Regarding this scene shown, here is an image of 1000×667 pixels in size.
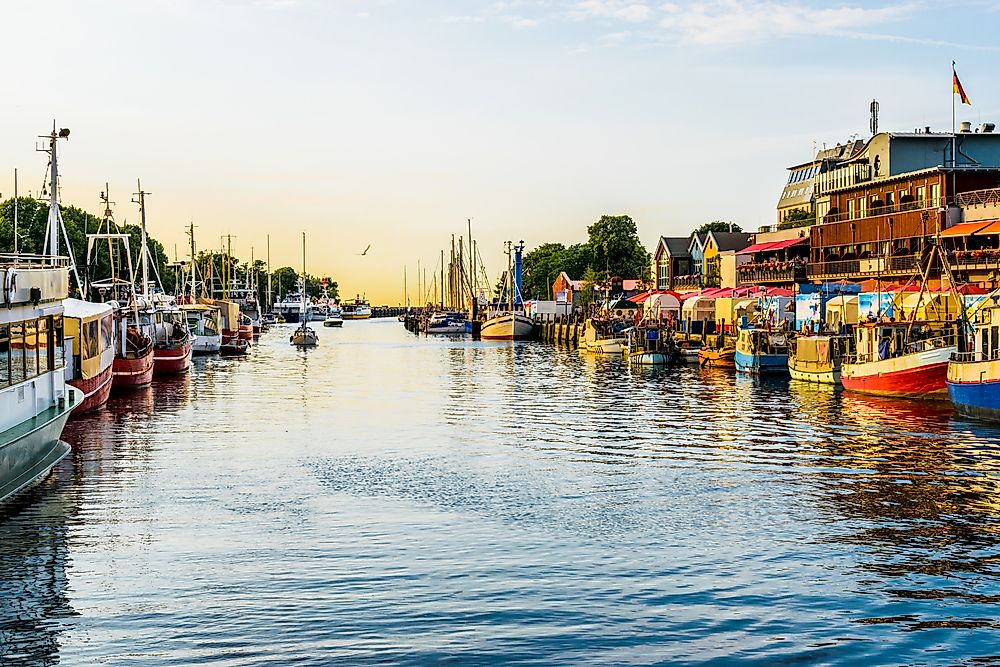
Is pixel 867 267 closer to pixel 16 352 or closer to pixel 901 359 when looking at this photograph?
pixel 901 359

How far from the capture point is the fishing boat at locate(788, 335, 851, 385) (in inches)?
2472

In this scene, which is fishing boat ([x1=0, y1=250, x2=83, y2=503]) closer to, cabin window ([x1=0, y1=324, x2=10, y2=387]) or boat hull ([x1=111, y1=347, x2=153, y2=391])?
cabin window ([x1=0, y1=324, x2=10, y2=387])

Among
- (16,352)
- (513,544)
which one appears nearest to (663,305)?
(16,352)

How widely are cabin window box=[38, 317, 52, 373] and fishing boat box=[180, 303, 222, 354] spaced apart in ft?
227

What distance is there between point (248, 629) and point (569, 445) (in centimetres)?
2312

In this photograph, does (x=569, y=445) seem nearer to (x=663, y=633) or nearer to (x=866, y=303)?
(x=663, y=633)

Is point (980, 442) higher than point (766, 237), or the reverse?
point (766, 237)

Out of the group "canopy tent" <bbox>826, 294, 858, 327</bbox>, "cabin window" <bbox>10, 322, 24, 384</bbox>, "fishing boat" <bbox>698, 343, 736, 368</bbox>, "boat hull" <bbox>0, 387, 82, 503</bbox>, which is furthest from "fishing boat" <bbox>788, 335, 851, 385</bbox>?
"cabin window" <bbox>10, 322, 24, 384</bbox>

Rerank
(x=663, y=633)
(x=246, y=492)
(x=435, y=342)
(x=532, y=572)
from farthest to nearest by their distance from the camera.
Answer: (x=435, y=342), (x=246, y=492), (x=532, y=572), (x=663, y=633)

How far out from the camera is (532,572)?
21578mm

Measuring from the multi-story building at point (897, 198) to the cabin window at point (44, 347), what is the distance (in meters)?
62.5

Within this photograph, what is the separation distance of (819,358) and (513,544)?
145 feet

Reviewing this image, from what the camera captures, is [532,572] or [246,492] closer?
[532,572]

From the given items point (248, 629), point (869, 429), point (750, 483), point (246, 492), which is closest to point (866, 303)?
point (869, 429)
